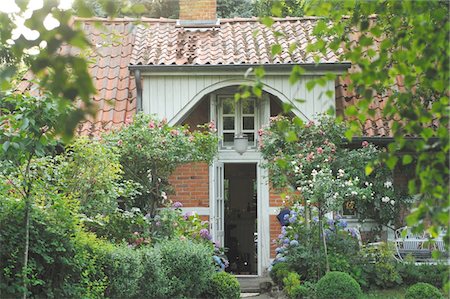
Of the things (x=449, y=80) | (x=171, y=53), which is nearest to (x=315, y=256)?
(x=171, y=53)

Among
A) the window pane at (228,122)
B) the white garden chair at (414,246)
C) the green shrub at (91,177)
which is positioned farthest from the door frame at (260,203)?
the green shrub at (91,177)

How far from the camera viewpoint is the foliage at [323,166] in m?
12.2

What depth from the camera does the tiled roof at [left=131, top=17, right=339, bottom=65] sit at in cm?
1451

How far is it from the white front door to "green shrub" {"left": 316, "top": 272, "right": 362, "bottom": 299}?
3926mm

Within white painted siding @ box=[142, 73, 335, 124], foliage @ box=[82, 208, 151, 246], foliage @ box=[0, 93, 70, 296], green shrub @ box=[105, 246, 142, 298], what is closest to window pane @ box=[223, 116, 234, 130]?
white painted siding @ box=[142, 73, 335, 124]

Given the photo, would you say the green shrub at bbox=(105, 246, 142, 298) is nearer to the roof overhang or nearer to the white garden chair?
the roof overhang

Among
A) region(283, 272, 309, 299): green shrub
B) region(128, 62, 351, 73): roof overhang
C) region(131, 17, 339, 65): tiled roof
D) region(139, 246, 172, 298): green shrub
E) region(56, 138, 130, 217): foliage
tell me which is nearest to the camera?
region(139, 246, 172, 298): green shrub

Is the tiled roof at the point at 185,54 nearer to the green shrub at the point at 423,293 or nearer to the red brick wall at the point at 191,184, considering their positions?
the red brick wall at the point at 191,184

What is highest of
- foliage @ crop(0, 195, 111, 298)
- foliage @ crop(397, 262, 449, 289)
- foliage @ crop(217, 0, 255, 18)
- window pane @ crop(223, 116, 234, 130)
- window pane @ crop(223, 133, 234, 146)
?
foliage @ crop(217, 0, 255, 18)

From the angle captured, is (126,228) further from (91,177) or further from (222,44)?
(222,44)

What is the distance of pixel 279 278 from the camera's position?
41.9ft

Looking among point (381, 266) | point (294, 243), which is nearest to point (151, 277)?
point (294, 243)

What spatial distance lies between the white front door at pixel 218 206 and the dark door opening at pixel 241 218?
76.4 inches

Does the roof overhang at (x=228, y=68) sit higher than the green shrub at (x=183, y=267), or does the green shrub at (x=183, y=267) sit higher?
the roof overhang at (x=228, y=68)
